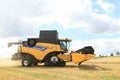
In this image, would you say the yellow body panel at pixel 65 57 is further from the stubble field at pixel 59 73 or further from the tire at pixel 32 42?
the stubble field at pixel 59 73

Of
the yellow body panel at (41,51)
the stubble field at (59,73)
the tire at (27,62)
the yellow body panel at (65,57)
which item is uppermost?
the yellow body panel at (41,51)

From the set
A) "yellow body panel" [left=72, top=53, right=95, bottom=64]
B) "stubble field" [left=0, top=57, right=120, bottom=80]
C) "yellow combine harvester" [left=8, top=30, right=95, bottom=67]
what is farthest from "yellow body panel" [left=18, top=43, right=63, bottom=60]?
"stubble field" [left=0, top=57, right=120, bottom=80]

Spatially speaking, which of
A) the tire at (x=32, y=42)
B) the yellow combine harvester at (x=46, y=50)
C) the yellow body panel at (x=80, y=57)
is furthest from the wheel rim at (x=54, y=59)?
the tire at (x=32, y=42)

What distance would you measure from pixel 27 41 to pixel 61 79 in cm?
1645

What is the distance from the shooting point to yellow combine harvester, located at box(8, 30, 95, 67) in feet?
119

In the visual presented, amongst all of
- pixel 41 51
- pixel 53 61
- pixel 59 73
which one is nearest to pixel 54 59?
pixel 53 61

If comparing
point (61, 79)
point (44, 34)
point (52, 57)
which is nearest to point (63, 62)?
point (52, 57)

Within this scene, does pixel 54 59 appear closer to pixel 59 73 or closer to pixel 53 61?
pixel 53 61

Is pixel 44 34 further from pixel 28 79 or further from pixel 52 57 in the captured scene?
pixel 28 79

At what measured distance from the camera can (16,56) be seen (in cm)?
3828

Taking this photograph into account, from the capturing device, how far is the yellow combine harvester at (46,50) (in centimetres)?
3612

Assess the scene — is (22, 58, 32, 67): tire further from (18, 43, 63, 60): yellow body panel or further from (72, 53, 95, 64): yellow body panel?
(72, 53, 95, 64): yellow body panel

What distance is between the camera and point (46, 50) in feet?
119

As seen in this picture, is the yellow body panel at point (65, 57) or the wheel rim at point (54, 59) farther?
the wheel rim at point (54, 59)
